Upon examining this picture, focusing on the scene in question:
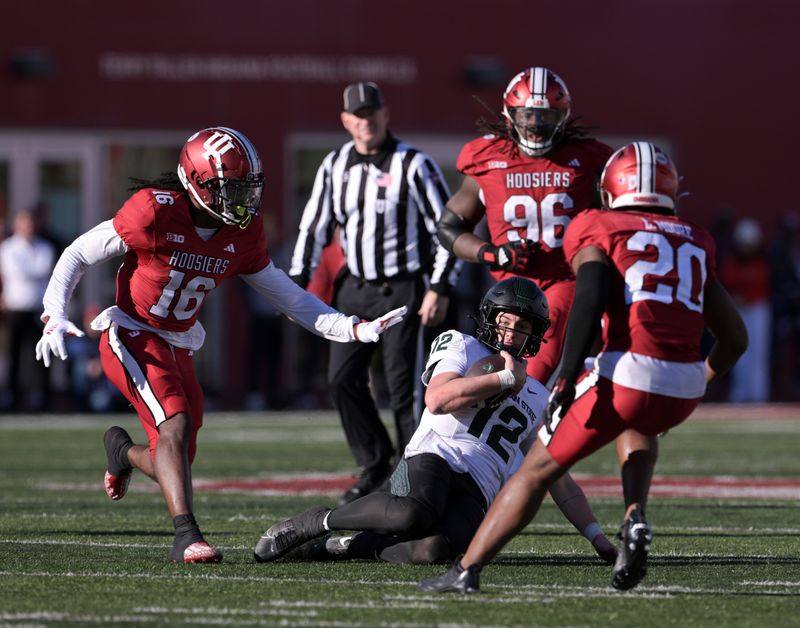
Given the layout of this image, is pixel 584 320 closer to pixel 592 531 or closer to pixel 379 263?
pixel 592 531

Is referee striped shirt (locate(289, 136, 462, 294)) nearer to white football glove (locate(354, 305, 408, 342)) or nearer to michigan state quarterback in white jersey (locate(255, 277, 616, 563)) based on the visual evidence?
white football glove (locate(354, 305, 408, 342))

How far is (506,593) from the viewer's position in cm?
504

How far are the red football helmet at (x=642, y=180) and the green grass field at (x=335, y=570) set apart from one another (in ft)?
3.95

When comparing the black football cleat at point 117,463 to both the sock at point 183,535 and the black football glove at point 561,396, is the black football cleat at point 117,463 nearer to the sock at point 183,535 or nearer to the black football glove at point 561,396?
the sock at point 183,535

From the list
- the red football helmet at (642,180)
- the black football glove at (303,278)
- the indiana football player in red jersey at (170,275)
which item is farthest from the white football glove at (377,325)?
the black football glove at (303,278)

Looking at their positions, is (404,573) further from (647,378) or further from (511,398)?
(647,378)

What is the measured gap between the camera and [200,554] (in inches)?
223

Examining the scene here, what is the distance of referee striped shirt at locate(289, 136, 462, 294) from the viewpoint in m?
8.16

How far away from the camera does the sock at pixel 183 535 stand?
5.75m

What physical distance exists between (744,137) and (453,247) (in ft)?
43.4

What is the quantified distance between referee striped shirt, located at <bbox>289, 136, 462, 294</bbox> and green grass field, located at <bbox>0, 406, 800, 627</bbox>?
1.21 m

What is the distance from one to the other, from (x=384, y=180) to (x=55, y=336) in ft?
8.68

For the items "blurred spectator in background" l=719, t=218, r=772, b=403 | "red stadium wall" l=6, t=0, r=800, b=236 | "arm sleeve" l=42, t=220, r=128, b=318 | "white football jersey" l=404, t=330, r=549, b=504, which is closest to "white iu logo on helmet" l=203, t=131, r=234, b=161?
"arm sleeve" l=42, t=220, r=128, b=318

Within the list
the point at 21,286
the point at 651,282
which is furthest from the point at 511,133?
the point at 21,286
